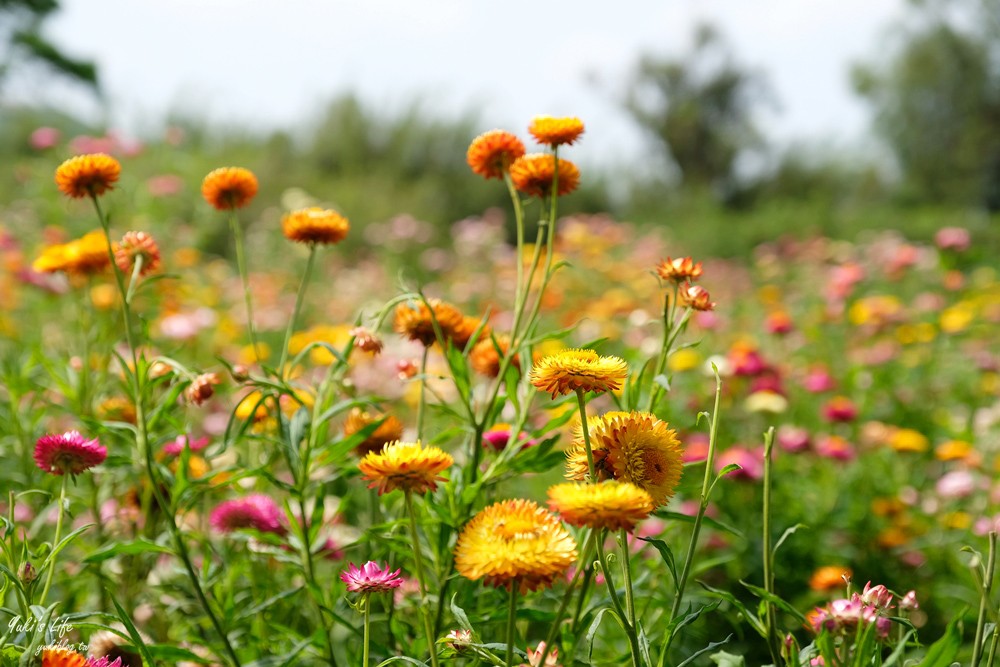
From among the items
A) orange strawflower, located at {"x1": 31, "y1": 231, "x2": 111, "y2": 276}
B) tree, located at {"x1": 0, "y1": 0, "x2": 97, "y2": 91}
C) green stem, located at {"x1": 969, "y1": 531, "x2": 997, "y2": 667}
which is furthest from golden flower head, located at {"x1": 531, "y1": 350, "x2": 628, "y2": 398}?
tree, located at {"x1": 0, "y1": 0, "x2": 97, "y2": 91}

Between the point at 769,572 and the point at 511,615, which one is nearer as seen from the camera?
the point at 511,615

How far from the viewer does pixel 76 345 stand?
2514 mm

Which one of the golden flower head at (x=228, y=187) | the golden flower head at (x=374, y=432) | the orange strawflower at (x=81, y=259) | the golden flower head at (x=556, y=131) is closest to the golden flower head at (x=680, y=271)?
the golden flower head at (x=556, y=131)

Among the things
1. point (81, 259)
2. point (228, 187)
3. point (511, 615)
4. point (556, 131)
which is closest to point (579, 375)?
point (511, 615)

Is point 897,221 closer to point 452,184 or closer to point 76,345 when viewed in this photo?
point 452,184

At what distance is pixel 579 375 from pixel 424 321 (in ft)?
1.69

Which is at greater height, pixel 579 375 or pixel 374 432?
pixel 579 375

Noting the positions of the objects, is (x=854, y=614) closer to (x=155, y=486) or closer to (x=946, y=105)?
(x=155, y=486)

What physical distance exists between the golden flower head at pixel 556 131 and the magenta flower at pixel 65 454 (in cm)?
73

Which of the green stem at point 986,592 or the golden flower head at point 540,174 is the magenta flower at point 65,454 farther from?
the green stem at point 986,592

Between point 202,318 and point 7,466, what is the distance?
4.19 feet

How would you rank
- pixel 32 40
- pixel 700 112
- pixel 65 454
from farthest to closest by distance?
pixel 700 112, pixel 32 40, pixel 65 454

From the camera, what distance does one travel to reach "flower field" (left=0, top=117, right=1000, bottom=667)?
0.87 m

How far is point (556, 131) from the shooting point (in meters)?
1.25
